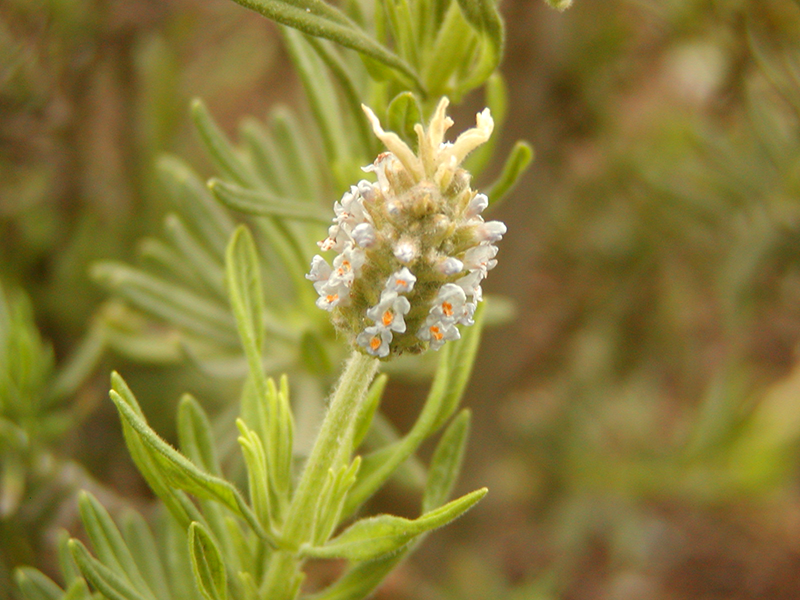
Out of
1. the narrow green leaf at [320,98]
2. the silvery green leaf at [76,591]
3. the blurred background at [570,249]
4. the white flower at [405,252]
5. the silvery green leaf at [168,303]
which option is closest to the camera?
the white flower at [405,252]

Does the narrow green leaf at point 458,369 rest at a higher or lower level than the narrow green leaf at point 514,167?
lower

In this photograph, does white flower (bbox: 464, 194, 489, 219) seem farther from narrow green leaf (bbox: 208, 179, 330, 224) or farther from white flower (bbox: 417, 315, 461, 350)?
narrow green leaf (bbox: 208, 179, 330, 224)

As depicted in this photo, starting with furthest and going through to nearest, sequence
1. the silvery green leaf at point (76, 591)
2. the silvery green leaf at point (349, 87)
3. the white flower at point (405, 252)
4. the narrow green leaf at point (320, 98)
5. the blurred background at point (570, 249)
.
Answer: the blurred background at point (570, 249)
the narrow green leaf at point (320, 98)
the silvery green leaf at point (349, 87)
the silvery green leaf at point (76, 591)
the white flower at point (405, 252)

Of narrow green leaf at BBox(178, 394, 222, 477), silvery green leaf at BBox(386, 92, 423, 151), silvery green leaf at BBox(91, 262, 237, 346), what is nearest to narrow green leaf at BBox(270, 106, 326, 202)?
silvery green leaf at BBox(91, 262, 237, 346)

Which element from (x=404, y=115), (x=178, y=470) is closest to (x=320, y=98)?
(x=404, y=115)

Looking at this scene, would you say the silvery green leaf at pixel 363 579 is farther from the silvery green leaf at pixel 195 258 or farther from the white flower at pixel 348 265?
the silvery green leaf at pixel 195 258

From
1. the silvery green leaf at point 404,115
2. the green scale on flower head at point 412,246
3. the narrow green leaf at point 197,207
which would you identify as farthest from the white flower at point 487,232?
the narrow green leaf at point 197,207

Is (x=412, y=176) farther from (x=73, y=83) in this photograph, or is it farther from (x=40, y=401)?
(x=73, y=83)

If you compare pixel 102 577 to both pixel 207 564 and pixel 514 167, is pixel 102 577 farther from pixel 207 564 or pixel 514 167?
pixel 514 167
